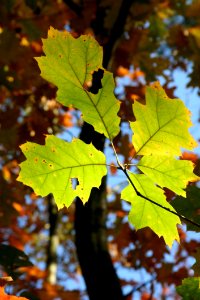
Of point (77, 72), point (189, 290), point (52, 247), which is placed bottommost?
point (189, 290)

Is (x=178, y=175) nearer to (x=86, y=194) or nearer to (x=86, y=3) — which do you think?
(x=86, y=194)

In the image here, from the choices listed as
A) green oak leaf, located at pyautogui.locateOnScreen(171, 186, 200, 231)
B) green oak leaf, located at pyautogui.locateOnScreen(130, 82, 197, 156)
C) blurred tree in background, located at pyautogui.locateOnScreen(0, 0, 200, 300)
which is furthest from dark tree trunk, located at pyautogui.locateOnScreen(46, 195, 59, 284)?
green oak leaf, located at pyautogui.locateOnScreen(130, 82, 197, 156)

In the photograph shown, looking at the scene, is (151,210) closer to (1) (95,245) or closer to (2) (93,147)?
(2) (93,147)

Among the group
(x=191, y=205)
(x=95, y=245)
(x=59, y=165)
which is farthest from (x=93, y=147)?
(x=95, y=245)

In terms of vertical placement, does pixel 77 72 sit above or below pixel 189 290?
above

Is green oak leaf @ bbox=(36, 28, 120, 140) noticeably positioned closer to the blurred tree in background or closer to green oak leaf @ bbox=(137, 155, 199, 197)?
green oak leaf @ bbox=(137, 155, 199, 197)
